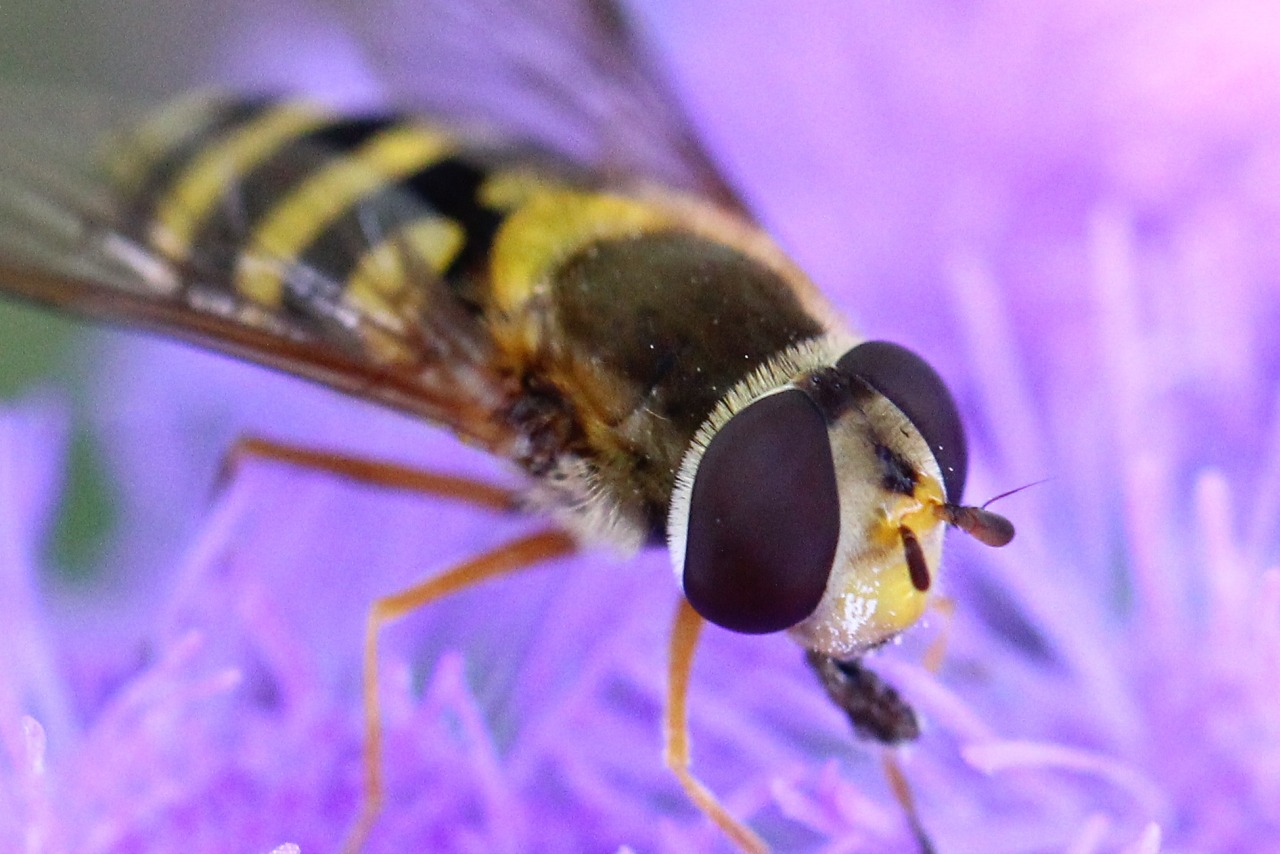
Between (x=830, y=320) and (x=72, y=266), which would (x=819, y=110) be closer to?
(x=830, y=320)

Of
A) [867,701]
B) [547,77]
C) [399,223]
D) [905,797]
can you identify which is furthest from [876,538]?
[547,77]

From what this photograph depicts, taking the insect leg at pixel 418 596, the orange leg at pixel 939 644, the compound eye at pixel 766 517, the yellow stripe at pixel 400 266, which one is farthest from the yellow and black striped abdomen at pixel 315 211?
the orange leg at pixel 939 644

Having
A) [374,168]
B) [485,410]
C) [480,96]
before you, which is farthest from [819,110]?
[485,410]

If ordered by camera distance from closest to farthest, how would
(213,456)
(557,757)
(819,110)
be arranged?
(557,757)
(213,456)
(819,110)

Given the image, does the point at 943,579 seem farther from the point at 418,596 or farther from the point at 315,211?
the point at 315,211

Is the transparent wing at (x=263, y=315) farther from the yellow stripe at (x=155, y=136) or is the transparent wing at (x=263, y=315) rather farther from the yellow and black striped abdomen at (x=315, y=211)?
the yellow stripe at (x=155, y=136)

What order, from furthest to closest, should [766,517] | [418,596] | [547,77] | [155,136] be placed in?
[547,77], [155,136], [418,596], [766,517]

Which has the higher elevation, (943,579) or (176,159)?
(943,579)

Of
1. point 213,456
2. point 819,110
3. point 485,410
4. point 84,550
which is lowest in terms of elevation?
point 84,550
